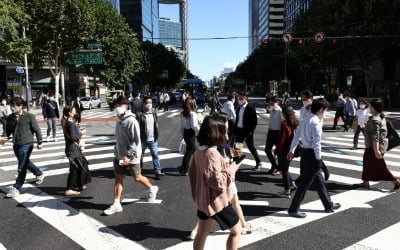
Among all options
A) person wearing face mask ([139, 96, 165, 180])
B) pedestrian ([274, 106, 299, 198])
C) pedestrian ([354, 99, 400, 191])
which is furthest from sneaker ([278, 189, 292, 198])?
person wearing face mask ([139, 96, 165, 180])

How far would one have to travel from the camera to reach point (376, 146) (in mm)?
6918

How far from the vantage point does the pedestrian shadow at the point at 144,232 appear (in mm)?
5117

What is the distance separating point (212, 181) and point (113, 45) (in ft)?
138

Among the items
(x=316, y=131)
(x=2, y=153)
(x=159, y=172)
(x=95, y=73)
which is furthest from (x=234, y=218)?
(x=95, y=73)

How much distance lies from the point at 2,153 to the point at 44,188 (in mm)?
5989

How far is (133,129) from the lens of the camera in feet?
19.7

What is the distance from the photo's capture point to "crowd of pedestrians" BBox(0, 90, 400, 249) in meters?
3.63

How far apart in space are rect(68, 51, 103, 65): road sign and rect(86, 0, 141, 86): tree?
620cm

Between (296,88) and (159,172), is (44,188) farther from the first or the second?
(296,88)

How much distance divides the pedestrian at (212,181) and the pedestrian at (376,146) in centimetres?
416

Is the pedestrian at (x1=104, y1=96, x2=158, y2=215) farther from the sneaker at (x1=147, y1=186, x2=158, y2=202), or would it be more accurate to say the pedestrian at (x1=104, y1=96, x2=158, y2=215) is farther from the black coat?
the black coat

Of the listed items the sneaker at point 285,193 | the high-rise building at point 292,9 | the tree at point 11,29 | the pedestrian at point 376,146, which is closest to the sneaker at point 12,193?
the sneaker at point 285,193

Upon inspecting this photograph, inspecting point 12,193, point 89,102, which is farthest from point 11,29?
point 89,102

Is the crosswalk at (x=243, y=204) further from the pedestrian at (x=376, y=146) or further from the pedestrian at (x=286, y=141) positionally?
the pedestrian at (x=286, y=141)
